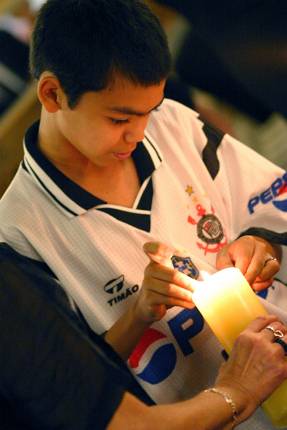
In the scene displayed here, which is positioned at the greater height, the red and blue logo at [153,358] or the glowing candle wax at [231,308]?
the glowing candle wax at [231,308]

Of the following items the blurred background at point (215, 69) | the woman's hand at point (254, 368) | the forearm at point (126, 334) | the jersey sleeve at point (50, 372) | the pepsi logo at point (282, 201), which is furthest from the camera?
the blurred background at point (215, 69)

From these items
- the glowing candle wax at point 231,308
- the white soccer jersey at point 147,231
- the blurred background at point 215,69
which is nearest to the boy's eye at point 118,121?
the white soccer jersey at point 147,231

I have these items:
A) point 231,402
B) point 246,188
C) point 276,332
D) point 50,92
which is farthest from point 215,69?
point 231,402

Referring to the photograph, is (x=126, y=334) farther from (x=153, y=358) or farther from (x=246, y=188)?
(x=246, y=188)

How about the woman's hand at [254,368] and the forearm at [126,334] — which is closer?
the woman's hand at [254,368]

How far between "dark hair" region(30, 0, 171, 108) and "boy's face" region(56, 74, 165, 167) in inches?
0.6

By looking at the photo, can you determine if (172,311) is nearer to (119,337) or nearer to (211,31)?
(119,337)

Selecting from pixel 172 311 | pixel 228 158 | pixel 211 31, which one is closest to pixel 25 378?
pixel 172 311

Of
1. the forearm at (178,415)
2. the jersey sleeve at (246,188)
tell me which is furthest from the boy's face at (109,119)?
the forearm at (178,415)

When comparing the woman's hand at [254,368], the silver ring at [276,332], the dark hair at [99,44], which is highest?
the dark hair at [99,44]

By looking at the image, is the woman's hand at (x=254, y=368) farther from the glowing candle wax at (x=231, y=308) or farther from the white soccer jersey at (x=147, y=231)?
the white soccer jersey at (x=147, y=231)

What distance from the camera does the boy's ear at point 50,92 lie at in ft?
3.74

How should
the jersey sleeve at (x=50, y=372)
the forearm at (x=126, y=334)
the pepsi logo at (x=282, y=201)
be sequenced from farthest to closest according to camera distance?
the pepsi logo at (x=282, y=201)
the forearm at (x=126, y=334)
the jersey sleeve at (x=50, y=372)

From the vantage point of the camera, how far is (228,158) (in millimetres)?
1424
